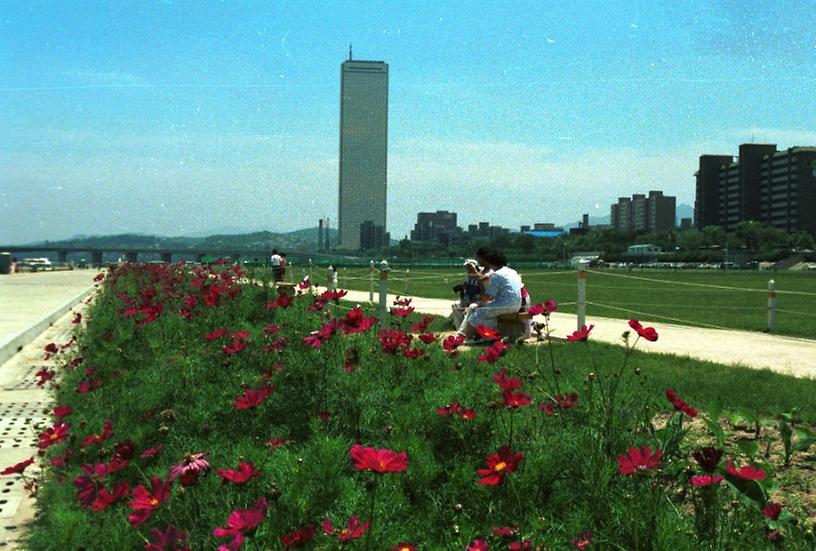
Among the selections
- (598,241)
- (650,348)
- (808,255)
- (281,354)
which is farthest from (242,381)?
(598,241)

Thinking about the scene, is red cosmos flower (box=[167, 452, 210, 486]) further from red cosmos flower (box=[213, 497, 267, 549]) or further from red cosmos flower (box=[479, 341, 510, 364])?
red cosmos flower (box=[479, 341, 510, 364])

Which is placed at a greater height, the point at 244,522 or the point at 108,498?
the point at 244,522

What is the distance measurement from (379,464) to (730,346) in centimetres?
951

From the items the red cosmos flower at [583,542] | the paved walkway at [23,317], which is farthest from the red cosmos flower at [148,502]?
the paved walkway at [23,317]

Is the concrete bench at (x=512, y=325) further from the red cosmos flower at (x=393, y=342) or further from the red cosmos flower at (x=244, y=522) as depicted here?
the red cosmos flower at (x=244, y=522)

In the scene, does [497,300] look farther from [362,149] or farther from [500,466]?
[362,149]

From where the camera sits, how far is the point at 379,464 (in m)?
1.95

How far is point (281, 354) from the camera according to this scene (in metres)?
4.75

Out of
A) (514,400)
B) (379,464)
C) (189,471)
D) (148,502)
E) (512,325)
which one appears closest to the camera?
(379,464)

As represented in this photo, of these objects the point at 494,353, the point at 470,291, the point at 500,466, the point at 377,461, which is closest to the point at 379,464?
the point at 377,461

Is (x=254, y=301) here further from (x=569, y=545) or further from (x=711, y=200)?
(x=711, y=200)

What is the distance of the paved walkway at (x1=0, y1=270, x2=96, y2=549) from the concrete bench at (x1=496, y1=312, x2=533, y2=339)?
5250 millimetres

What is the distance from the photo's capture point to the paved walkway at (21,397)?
4.20 m

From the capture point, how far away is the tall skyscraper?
139 metres
